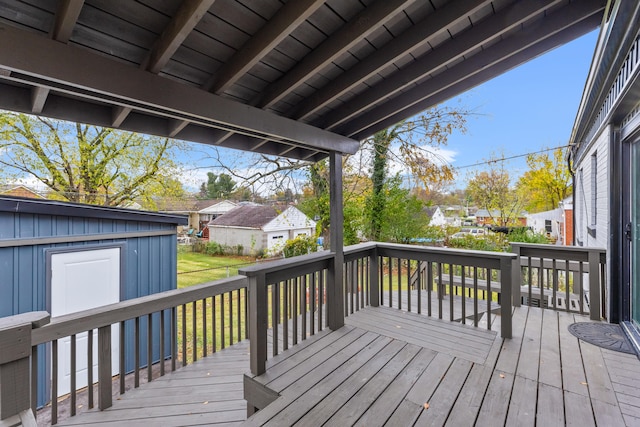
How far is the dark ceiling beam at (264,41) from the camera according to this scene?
168 centimetres

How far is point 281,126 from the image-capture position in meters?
2.74

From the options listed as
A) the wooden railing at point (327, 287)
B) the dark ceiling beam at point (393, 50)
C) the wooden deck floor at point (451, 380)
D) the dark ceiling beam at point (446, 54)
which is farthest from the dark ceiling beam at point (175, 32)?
the wooden deck floor at point (451, 380)

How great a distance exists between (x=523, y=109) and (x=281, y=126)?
17.2 meters

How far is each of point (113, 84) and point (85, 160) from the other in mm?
8877

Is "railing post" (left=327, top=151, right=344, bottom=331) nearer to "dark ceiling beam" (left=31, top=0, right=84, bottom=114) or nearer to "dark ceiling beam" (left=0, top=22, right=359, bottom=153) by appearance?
"dark ceiling beam" (left=0, top=22, right=359, bottom=153)

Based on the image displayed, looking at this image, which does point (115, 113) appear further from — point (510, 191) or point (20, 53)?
point (510, 191)

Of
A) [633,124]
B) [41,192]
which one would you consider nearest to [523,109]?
[633,124]

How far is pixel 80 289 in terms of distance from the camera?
155 inches

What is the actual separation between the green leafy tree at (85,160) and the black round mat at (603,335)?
9546mm

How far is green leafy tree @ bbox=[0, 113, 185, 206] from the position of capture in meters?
7.68

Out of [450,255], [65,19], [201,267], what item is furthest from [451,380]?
[201,267]

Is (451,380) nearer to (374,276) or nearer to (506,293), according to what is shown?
(506,293)

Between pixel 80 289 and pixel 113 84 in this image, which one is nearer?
pixel 113 84

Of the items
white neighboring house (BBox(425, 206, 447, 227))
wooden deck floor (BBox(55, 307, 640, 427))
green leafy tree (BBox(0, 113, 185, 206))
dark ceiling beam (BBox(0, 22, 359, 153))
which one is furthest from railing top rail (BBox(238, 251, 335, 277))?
green leafy tree (BBox(0, 113, 185, 206))
